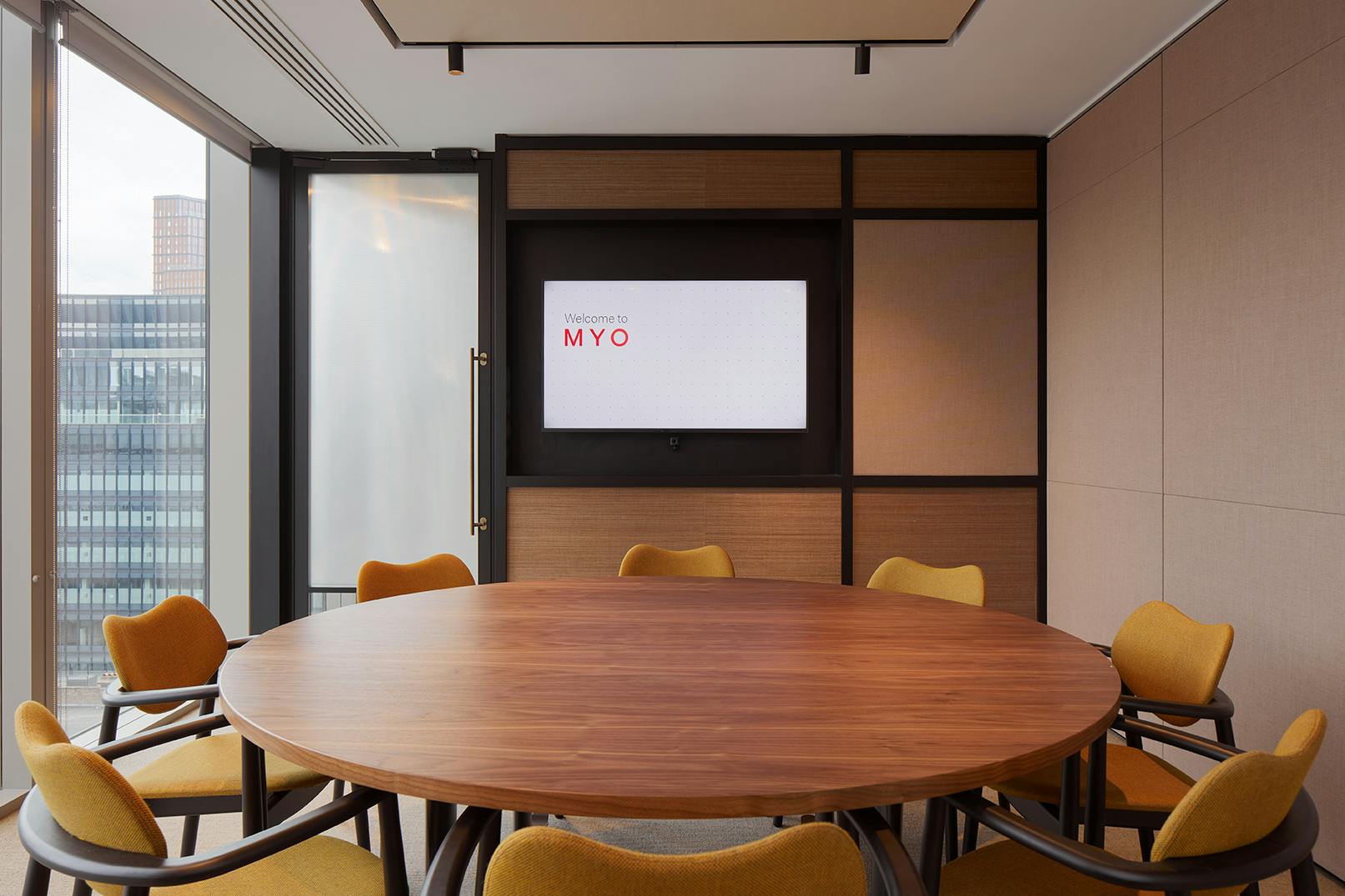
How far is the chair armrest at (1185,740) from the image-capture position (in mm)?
1736

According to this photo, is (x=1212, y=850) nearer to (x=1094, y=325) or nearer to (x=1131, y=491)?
(x=1131, y=491)

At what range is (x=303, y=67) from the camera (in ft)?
12.0

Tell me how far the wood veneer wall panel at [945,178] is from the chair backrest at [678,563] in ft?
7.83

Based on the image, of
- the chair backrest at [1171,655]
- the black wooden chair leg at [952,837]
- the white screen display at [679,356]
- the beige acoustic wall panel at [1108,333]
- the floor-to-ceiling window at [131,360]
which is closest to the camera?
the chair backrest at [1171,655]

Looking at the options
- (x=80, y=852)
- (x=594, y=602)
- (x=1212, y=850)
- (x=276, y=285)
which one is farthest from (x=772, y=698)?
(x=276, y=285)

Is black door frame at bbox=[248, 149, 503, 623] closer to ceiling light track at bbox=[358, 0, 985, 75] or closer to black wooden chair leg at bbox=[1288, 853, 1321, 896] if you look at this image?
ceiling light track at bbox=[358, 0, 985, 75]

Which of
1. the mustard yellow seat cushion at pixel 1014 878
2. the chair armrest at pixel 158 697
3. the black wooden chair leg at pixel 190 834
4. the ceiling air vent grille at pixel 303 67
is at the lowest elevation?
the black wooden chair leg at pixel 190 834

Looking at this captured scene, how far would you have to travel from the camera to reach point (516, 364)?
4.78 meters

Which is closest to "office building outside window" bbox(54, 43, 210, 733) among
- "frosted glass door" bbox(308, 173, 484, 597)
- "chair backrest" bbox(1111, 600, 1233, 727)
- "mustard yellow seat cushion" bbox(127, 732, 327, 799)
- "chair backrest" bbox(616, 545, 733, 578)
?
"frosted glass door" bbox(308, 173, 484, 597)

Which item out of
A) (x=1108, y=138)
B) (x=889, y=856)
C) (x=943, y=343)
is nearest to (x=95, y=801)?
(x=889, y=856)

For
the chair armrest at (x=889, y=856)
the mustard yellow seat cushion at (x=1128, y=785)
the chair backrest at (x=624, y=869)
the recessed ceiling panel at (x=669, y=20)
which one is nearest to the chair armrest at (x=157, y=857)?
the chair backrest at (x=624, y=869)

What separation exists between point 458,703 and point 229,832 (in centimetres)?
204

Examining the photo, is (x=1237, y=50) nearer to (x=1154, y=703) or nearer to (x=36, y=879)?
(x=1154, y=703)

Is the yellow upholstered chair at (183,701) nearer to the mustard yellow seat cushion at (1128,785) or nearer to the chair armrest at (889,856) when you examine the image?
the chair armrest at (889,856)
